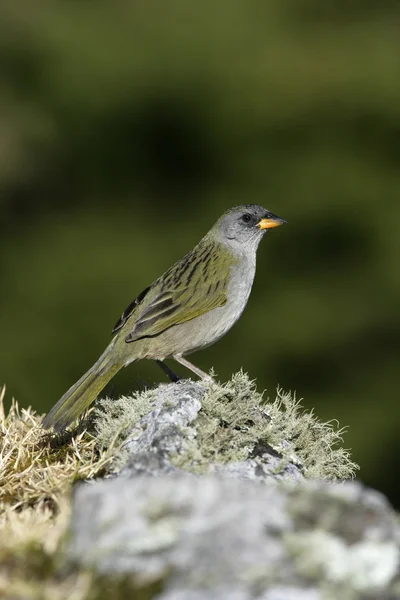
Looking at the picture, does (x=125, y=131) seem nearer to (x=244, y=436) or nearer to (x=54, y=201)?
(x=54, y=201)

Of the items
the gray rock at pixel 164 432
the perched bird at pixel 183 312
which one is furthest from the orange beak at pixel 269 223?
the gray rock at pixel 164 432

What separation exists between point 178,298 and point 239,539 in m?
2.84

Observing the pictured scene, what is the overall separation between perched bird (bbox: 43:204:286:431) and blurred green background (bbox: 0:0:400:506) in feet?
8.55

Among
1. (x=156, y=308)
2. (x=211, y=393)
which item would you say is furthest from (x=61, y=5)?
(x=211, y=393)

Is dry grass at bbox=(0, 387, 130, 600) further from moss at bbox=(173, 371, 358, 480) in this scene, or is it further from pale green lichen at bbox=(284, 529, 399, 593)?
pale green lichen at bbox=(284, 529, 399, 593)

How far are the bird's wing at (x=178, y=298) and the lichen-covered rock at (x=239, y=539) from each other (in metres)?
2.51

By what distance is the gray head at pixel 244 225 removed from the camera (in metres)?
5.23

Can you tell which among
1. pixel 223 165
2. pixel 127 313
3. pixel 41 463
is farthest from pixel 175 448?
pixel 223 165

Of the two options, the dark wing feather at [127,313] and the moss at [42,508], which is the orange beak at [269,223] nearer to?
the dark wing feather at [127,313]

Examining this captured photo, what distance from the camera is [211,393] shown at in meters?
2.99

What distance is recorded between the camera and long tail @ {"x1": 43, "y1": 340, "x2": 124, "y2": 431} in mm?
3318

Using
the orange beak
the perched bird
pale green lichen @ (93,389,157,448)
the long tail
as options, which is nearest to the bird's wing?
the perched bird

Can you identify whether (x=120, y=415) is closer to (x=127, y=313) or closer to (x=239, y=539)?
(x=239, y=539)

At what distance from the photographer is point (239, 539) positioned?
1.84m
